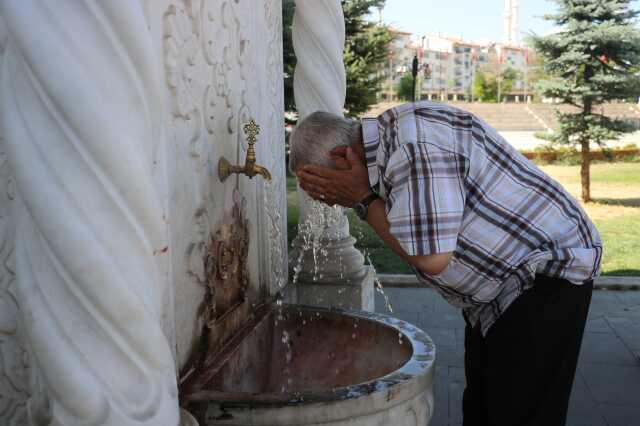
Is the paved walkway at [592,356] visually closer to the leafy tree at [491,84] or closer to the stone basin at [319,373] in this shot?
the stone basin at [319,373]

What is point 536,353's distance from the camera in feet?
7.43

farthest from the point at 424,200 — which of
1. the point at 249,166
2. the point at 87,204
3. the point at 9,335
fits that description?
the point at 9,335

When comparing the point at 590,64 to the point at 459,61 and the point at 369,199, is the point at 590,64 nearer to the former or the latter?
the point at 369,199

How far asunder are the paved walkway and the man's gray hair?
6.67 feet

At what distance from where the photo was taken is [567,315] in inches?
88.7

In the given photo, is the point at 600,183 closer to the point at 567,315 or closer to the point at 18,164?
the point at 567,315

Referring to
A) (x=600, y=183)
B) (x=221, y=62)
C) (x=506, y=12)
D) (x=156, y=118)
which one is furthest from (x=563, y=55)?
(x=506, y=12)

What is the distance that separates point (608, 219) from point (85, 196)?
11589mm

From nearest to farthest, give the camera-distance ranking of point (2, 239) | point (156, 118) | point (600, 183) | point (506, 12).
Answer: point (156, 118) → point (2, 239) → point (600, 183) → point (506, 12)

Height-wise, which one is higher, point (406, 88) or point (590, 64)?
point (406, 88)

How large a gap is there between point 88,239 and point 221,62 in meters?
1.54

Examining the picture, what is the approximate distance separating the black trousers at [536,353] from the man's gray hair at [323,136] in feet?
2.52

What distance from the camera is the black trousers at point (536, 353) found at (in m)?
2.23

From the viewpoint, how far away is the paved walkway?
3746mm
